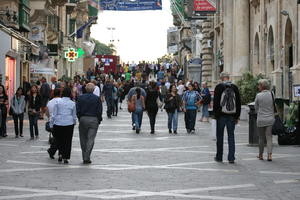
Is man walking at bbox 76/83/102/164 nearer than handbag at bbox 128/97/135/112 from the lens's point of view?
Yes

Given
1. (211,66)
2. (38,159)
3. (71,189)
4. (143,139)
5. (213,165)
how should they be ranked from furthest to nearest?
(211,66) < (143,139) < (38,159) < (213,165) < (71,189)

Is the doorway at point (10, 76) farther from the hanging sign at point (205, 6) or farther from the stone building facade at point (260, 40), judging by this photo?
the stone building facade at point (260, 40)

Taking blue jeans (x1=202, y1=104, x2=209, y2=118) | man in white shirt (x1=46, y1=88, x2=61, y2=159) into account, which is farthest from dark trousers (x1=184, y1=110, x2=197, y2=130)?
man in white shirt (x1=46, y1=88, x2=61, y2=159)

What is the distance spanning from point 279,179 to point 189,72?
4501 centimetres

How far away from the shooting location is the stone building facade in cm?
3003

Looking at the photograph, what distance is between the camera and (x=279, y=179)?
13047mm

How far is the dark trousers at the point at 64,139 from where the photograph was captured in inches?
627

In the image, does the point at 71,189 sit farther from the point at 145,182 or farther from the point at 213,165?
the point at 213,165

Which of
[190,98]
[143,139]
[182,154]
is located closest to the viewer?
[182,154]

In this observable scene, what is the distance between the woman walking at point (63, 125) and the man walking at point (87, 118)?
0.17 m

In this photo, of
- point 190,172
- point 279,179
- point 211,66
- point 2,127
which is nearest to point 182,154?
point 190,172

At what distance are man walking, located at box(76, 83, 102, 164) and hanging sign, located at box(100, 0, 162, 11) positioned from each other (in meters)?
40.0

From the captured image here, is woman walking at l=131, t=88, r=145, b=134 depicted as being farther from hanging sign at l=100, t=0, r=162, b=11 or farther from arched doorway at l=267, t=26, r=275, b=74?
hanging sign at l=100, t=0, r=162, b=11

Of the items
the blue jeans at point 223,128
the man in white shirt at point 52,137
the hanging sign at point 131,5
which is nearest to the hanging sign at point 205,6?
the hanging sign at point 131,5
